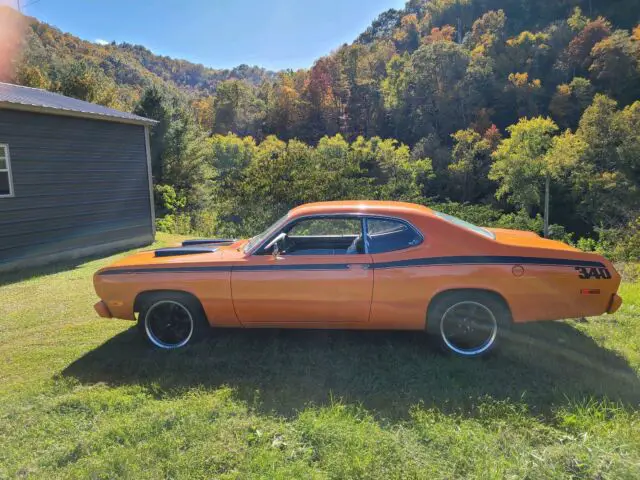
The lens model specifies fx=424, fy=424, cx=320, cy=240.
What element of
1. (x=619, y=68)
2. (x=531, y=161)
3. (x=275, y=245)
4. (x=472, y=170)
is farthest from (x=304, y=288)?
(x=619, y=68)

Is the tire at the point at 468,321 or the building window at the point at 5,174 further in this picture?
the building window at the point at 5,174

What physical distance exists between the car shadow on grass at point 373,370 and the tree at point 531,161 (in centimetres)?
4439

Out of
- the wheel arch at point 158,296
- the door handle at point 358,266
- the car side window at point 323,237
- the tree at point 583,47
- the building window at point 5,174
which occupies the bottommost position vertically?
the wheel arch at point 158,296

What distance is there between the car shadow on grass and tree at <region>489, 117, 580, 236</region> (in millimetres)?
44391

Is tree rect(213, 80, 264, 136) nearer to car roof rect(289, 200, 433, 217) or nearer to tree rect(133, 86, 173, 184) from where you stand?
tree rect(133, 86, 173, 184)

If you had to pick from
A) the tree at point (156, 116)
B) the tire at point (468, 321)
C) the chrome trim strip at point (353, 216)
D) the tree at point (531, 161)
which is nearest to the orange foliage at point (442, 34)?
the tree at point (531, 161)

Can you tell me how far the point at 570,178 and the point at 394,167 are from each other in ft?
63.7

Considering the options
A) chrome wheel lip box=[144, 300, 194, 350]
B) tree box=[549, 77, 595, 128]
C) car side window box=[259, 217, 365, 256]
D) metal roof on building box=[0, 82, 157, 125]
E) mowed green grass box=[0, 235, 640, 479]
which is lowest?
mowed green grass box=[0, 235, 640, 479]

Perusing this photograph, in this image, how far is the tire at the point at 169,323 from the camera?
4.13m

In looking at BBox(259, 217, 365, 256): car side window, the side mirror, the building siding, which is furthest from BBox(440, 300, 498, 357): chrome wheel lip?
the building siding

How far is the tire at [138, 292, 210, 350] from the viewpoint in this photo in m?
4.13

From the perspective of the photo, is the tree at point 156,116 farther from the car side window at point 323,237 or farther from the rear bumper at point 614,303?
the rear bumper at point 614,303

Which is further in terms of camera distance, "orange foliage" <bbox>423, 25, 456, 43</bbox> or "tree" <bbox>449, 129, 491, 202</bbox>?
"orange foliage" <bbox>423, 25, 456, 43</bbox>

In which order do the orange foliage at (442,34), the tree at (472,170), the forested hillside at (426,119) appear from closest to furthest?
the forested hillside at (426,119) → the tree at (472,170) → the orange foliage at (442,34)
